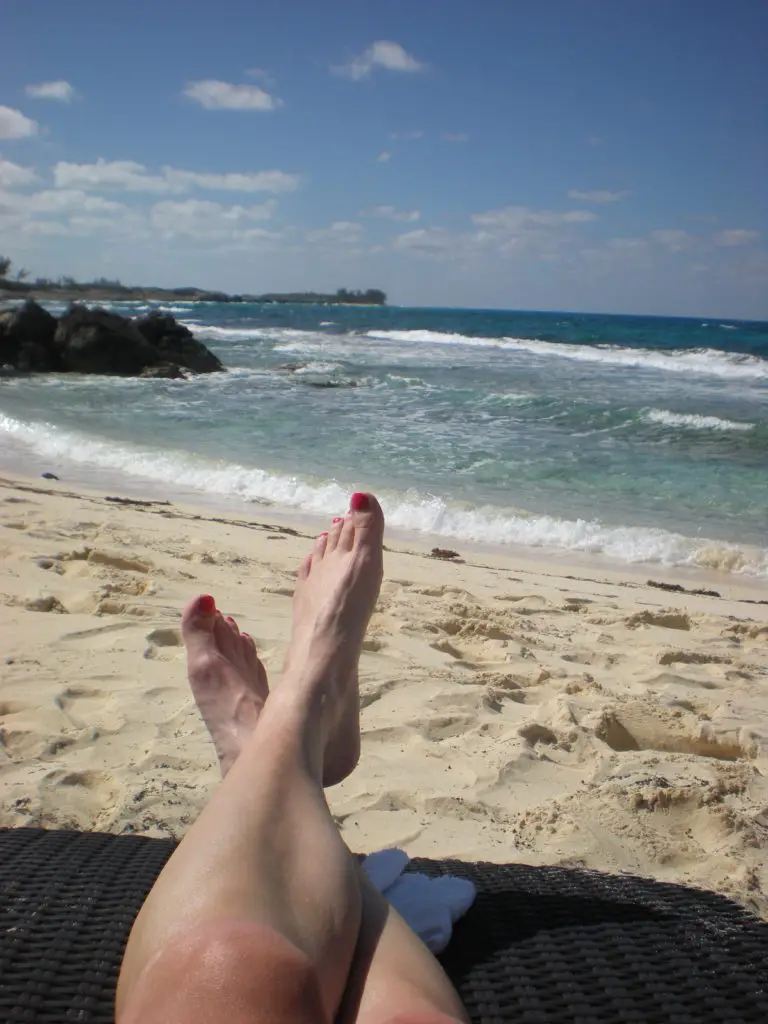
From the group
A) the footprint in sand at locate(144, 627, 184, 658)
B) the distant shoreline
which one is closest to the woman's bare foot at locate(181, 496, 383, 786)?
the footprint in sand at locate(144, 627, 184, 658)

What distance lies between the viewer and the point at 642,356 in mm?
22797

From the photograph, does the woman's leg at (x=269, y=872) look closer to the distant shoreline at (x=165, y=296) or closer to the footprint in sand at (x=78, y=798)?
the footprint in sand at (x=78, y=798)

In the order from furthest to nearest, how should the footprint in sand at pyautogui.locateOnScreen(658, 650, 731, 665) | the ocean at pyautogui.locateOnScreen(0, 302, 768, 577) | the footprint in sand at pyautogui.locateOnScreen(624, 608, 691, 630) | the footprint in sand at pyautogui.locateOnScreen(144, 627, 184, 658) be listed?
1. the ocean at pyautogui.locateOnScreen(0, 302, 768, 577)
2. the footprint in sand at pyautogui.locateOnScreen(624, 608, 691, 630)
3. the footprint in sand at pyautogui.locateOnScreen(658, 650, 731, 665)
4. the footprint in sand at pyautogui.locateOnScreen(144, 627, 184, 658)

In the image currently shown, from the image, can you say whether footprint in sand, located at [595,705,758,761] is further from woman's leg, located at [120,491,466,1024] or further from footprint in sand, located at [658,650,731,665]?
woman's leg, located at [120,491,466,1024]

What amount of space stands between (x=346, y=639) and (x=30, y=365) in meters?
15.2

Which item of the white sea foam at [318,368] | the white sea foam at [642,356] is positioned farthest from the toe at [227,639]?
the white sea foam at [642,356]

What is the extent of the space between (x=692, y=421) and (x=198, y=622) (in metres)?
9.90

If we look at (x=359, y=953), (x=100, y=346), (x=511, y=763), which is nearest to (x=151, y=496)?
(x=511, y=763)

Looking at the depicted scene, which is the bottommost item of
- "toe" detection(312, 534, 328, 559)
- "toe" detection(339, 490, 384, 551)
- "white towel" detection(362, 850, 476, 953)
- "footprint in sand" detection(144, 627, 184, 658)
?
"footprint in sand" detection(144, 627, 184, 658)

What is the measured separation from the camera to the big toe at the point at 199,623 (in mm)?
1890

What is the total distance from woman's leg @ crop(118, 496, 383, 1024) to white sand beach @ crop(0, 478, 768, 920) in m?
0.62

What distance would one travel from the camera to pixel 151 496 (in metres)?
6.00

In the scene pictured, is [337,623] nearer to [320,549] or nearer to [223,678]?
[223,678]

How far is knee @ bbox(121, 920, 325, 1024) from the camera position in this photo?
2.68ft
